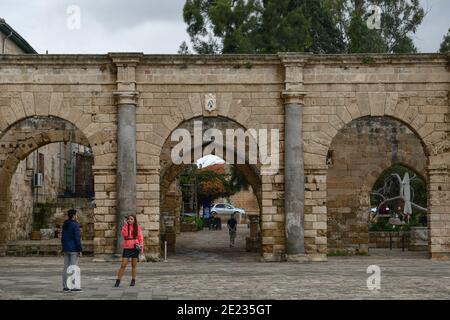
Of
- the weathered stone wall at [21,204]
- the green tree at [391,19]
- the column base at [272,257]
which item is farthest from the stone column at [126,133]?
the green tree at [391,19]

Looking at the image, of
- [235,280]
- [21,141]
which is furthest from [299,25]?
[235,280]

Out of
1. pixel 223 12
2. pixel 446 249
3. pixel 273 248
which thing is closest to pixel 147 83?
pixel 273 248

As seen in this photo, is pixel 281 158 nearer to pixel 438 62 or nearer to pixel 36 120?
pixel 438 62

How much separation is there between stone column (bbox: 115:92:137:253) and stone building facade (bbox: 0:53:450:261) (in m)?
0.03

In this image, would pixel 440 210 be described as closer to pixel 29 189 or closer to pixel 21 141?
pixel 21 141

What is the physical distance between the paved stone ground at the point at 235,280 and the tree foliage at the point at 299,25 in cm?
1505

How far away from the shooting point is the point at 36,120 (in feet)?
82.6

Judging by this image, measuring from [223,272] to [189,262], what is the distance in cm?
387

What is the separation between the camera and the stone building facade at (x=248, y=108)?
1980 centimetres

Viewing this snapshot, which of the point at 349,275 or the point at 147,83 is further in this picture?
the point at 147,83

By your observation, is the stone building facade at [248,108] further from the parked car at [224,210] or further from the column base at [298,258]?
the parked car at [224,210]

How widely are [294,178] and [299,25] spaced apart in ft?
53.8

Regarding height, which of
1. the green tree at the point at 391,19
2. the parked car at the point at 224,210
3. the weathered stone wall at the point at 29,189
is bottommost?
the parked car at the point at 224,210

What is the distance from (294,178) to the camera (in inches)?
776
